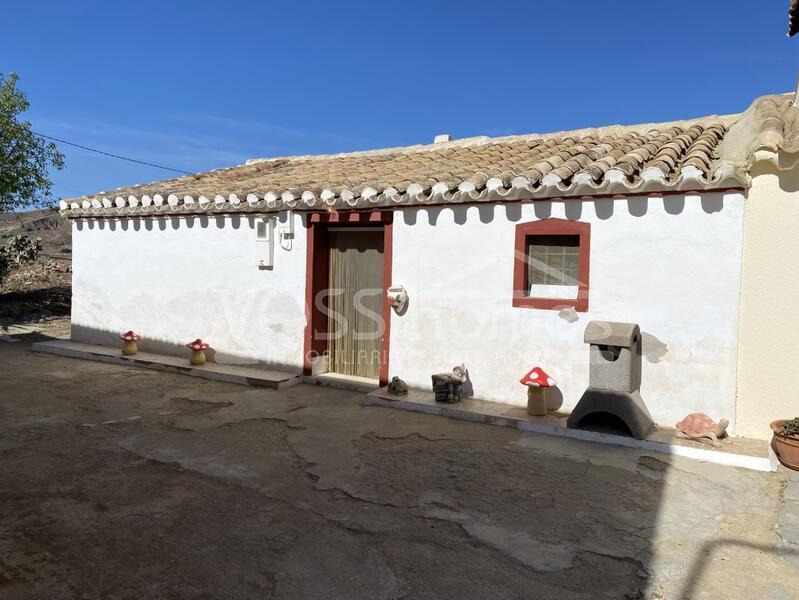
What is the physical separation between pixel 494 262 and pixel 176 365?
5670 mm

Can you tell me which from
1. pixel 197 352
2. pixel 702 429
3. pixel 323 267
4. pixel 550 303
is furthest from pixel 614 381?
pixel 197 352

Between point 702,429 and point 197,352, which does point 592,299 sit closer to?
point 702,429

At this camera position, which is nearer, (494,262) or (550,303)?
(550,303)

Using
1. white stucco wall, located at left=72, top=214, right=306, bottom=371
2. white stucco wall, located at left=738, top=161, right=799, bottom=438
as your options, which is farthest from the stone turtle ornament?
white stucco wall, located at left=72, top=214, right=306, bottom=371

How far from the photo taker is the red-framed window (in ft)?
22.3

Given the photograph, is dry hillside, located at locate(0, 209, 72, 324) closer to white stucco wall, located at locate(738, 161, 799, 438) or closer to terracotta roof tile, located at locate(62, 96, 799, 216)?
terracotta roof tile, located at locate(62, 96, 799, 216)

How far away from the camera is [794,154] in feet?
18.2

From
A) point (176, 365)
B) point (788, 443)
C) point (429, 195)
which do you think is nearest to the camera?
point (788, 443)

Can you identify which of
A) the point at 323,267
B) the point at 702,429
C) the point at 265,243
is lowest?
the point at 702,429

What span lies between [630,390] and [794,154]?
112 inches

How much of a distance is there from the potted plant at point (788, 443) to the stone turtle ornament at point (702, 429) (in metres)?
0.65

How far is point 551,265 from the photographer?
7.12 metres

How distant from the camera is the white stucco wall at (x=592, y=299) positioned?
610 centimetres

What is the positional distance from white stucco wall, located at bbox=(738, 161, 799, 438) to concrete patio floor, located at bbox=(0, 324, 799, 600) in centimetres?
98
